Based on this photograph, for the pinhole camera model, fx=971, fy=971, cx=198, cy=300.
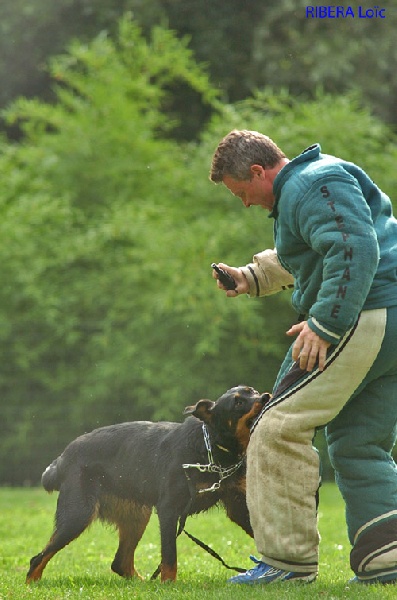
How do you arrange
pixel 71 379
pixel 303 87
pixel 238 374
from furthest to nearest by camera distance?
1. pixel 303 87
2. pixel 71 379
3. pixel 238 374

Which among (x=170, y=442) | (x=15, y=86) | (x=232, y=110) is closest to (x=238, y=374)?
(x=232, y=110)

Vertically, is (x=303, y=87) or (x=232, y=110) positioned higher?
(x=303, y=87)

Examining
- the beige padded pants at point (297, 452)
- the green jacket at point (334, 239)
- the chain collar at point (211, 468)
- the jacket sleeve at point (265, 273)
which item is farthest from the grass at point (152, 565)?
the jacket sleeve at point (265, 273)

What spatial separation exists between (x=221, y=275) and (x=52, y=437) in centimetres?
665

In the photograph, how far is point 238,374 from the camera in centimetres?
1027

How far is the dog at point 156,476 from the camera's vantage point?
471cm

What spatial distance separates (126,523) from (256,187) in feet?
6.58

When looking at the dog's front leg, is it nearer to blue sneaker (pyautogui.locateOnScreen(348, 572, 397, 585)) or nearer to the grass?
the grass

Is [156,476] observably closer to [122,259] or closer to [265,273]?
[265,273]

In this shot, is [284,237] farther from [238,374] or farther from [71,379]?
[71,379]

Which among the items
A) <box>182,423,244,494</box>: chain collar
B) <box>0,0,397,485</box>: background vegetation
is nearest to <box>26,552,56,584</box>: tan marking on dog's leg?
<box>182,423,244,494</box>: chain collar

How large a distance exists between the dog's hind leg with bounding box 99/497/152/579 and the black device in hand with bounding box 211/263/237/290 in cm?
123

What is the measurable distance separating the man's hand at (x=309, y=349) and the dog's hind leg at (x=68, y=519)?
1606mm

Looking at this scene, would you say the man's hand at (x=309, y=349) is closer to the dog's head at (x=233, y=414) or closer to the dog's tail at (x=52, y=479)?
the dog's head at (x=233, y=414)
